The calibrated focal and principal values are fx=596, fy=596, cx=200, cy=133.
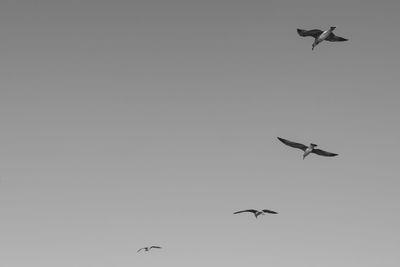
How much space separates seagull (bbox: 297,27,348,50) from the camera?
127ft

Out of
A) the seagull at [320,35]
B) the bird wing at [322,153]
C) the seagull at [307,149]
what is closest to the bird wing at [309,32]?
the seagull at [320,35]

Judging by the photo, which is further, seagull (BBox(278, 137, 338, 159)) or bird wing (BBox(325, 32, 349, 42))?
seagull (BBox(278, 137, 338, 159))

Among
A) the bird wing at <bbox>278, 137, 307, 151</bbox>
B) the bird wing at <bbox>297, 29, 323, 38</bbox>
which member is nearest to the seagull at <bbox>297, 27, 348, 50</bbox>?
the bird wing at <bbox>297, 29, 323, 38</bbox>

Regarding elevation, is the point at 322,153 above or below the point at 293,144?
below

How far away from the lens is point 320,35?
39.2 meters

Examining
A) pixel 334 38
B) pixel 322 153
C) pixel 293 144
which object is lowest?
pixel 322 153

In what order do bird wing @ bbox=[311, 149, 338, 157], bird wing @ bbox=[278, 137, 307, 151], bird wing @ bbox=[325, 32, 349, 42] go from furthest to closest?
bird wing @ bbox=[311, 149, 338, 157]
bird wing @ bbox=[278, 137, 307, 151]
bird wing @ bbox=[325, 32, 349, 42]

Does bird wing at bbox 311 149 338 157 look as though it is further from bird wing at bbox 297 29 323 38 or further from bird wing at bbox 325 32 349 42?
bird wing at bbox 297 29 323 38

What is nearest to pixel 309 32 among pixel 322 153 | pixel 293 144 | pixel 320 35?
pixel 320 35

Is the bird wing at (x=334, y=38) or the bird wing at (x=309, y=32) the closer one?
the bird wing at (x=309, y=32)

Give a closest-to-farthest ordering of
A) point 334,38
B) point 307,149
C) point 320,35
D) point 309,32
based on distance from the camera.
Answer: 1. point 309,32
2. point 320,35
3. point 334,38
4. point 307,149

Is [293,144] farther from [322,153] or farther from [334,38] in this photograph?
[334,38]

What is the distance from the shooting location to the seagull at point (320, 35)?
127 feet

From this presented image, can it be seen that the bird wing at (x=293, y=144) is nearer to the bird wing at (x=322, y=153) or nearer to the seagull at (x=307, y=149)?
the seagull at (x=307, y=149)
